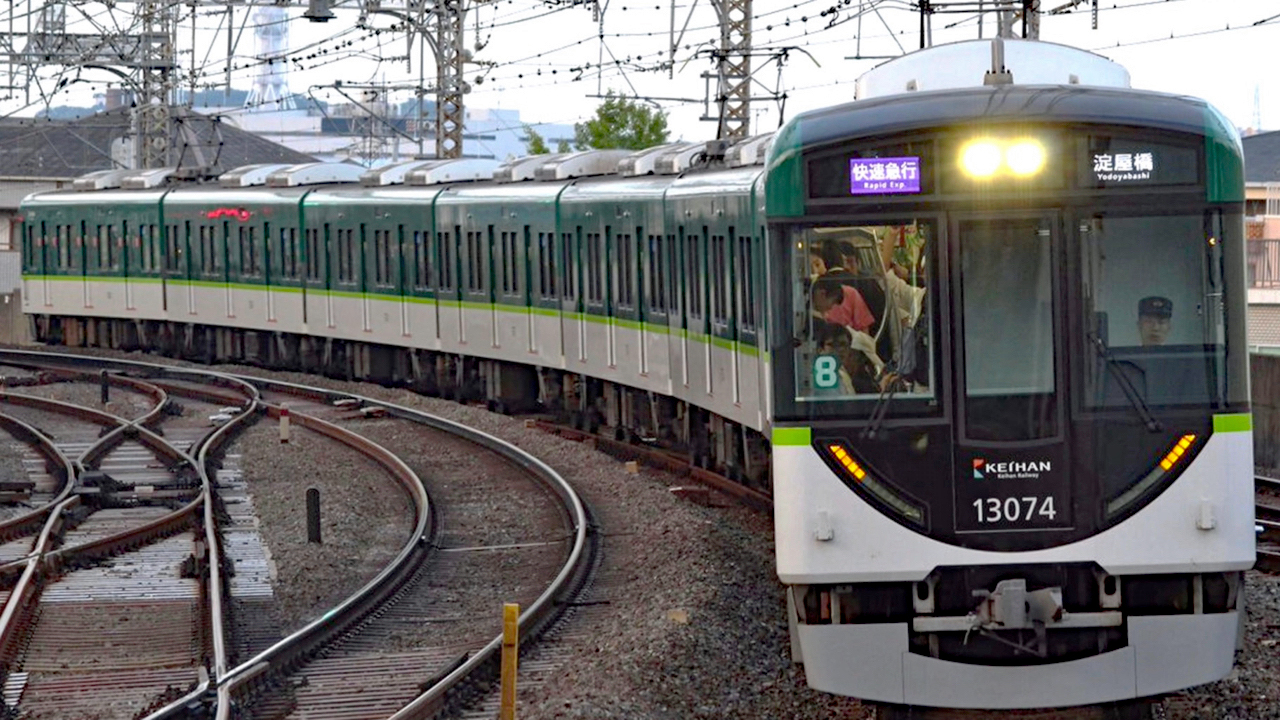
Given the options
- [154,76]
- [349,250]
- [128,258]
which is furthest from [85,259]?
[349,250]

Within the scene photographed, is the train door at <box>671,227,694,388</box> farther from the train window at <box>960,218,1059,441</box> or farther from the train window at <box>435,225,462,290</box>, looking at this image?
the train window at <box>960,218,1059,441</box>

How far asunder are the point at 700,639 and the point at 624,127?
49718 millimetres

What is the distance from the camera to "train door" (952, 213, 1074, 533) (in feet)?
26.7

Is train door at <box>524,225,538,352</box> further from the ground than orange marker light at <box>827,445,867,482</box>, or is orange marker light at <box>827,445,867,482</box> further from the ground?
train door at <box>524,225,538,352</box>

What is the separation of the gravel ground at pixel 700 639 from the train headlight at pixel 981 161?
7.68 ft

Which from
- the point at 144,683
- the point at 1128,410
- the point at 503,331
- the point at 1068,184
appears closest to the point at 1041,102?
the point at 1068,184

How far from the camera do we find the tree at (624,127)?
57.5 m

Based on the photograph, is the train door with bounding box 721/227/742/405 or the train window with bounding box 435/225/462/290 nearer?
the train door with bounding box 721/227/742/405

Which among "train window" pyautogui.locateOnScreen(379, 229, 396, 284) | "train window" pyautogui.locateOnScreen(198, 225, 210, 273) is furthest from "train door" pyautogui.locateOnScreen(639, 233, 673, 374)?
"train window" pyautogui.locateOnScreen(198, 225, 210, 273)

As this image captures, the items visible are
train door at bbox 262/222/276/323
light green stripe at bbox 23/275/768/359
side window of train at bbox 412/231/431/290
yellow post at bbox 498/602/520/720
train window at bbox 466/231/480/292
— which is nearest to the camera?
yellow post at bbox 498/602/520/720

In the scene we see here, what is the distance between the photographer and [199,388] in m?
27.2

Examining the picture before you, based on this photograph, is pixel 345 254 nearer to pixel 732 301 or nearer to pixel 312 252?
pixel 312 252

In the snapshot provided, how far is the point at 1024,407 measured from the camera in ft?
26.8

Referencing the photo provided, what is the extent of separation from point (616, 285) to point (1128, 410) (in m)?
11.6
